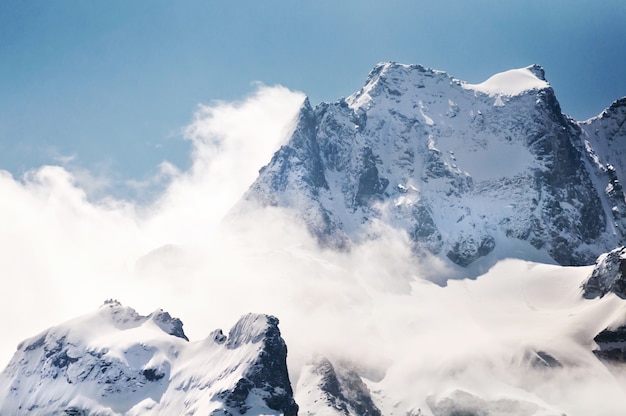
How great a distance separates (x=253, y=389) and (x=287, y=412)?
36.0 feet

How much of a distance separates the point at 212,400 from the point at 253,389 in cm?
1129

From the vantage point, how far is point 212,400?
196 meters

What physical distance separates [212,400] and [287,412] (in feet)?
66.8

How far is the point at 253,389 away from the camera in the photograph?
647 feet

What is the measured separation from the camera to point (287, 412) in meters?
196
